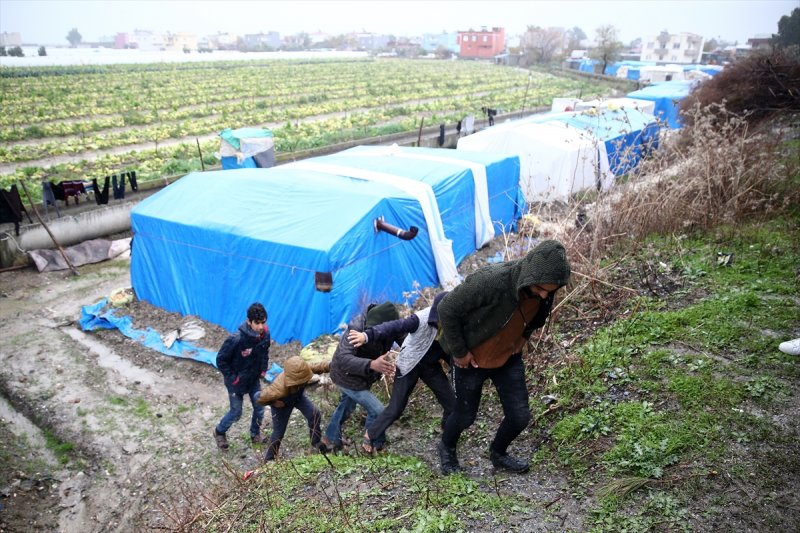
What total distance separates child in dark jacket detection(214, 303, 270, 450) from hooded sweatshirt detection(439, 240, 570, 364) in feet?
7.52

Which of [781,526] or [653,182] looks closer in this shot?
[781,526]

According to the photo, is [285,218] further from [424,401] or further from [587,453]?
[587,453]

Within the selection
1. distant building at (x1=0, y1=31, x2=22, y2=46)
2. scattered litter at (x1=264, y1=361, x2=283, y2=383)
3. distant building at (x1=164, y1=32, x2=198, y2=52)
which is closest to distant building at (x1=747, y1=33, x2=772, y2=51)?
scattered litter at (x1=264, y1=361, x2=283, y2=383)

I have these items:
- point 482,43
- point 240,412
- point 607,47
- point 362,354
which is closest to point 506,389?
point 362,354

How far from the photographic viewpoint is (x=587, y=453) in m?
3.63

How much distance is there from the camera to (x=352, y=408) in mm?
4742

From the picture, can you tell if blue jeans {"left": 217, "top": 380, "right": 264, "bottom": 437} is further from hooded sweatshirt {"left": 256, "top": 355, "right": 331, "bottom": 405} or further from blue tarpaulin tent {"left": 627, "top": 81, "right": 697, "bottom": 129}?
blue tarpaulin tent {"left": 627, "top": 81, "right": 697, "bottom": 129}

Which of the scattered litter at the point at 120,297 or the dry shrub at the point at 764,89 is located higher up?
the dry shrub at the point at 764,89

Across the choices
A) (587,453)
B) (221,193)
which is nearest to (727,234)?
(587,453)

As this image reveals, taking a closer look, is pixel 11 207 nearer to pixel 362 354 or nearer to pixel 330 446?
pixel 330 446

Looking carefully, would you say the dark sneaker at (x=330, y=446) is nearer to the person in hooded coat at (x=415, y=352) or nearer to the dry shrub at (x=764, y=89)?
the person in hooded coat at (x=415, y=352)

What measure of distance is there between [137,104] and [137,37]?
5180 inches

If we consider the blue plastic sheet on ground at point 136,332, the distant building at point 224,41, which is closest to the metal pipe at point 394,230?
the blue plastic sheet on ground at point 136,332

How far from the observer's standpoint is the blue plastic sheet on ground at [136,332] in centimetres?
732
